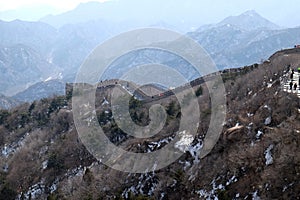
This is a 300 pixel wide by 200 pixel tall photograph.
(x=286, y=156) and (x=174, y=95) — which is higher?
(x=286, y=156)

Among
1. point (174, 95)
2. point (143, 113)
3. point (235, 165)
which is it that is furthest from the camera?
point (174, 95)

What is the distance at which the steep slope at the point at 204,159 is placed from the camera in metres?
26.9

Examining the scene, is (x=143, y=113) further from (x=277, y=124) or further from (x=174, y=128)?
(x=277, y=124)

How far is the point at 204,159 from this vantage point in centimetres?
3444

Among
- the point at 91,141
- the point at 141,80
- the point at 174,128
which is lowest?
the point at 141,80

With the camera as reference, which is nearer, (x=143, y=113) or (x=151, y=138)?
(x=151, y=138)

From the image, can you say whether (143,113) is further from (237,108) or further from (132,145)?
(237,108)

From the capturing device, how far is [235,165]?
97.1 feet

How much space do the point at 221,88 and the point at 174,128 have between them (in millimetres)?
11267

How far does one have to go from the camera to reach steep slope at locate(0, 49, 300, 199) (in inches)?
1058

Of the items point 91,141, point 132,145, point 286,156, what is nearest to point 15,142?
point 91,141

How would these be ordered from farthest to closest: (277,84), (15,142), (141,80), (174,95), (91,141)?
1. (141,80)
2. (15,142)
3. (174,95)
4. (91,141)
5. (277,84)

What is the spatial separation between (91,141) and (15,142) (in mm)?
29574

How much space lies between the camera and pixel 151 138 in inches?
1738
